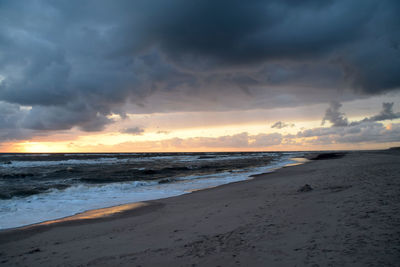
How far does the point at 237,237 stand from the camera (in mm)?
5379

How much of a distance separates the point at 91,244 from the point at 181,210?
12.7 ft

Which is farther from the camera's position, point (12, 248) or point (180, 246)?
point (12, 248)

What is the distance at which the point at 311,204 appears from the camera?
7598mm

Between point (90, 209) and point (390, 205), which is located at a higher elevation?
point (390, 205)

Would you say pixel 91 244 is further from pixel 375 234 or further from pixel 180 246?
pixel 375 234

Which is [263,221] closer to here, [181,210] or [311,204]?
[311,204]

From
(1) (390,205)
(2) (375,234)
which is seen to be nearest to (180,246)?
(2) (375,234)

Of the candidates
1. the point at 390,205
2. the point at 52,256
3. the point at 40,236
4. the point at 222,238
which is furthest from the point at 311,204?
the point at 40,236

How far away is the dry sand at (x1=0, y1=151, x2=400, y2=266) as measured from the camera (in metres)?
4.24

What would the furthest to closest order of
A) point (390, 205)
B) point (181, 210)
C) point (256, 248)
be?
point (181, 210), point (390, 205), point (256, 248)

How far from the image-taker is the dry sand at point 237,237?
4238 millimetres

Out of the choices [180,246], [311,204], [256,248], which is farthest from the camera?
[311,204]

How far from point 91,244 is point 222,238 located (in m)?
3.26

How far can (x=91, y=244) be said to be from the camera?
593 cm
